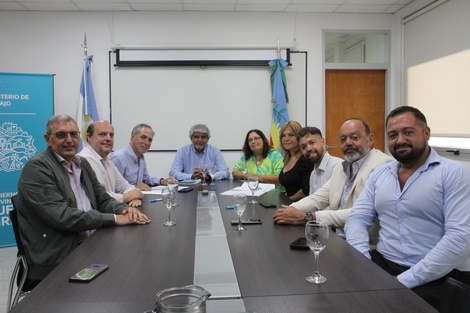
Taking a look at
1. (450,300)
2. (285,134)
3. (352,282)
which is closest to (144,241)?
(352,282)

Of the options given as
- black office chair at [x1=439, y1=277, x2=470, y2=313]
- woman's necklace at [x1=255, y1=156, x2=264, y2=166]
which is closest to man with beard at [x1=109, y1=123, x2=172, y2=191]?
woman's necklace at [x1=255, y1=156, x2=264, y2=166]

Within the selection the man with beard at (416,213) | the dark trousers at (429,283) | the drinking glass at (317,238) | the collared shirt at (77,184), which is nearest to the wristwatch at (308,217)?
the man with beard at (416,213)

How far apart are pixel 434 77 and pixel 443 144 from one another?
83 centimetres

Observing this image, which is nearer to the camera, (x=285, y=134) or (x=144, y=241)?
(x=144, y=241)

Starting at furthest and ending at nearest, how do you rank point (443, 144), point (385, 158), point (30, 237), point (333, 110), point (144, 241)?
point (333, 110)
point (443, 144)
point (385, 158)
point (30, 237)
point (144, 241)

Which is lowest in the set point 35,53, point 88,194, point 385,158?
point 88,194

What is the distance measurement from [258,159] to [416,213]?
8.39ft

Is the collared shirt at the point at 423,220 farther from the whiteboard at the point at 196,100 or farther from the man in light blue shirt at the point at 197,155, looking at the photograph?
the whiteboard at the point at 196,100

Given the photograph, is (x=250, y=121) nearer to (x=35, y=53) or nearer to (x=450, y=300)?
(x=35, y=53)

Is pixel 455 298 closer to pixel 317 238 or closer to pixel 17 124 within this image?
pixel 317 238

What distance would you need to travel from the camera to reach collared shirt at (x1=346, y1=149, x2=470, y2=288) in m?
1.65

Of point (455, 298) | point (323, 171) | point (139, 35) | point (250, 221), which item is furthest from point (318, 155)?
point (139, 35)

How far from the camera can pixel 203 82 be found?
525 cm

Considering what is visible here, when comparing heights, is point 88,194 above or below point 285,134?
below
